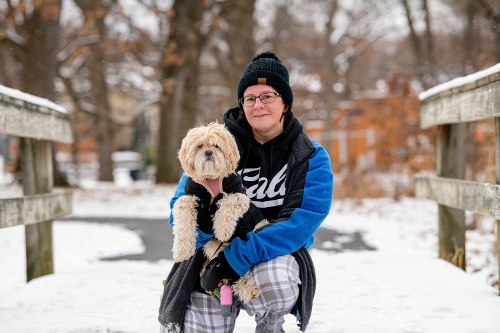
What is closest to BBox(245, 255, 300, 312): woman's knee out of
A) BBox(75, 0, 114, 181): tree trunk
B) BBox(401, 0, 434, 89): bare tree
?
BBox(401, 0, 434, 89): bare tree

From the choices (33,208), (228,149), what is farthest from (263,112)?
(33,208)

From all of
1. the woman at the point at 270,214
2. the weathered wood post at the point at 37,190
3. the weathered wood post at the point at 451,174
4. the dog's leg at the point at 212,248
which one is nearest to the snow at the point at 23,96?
the weathered wood post at the point at 37,190

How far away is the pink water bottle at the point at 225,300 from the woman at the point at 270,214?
0.19 feet

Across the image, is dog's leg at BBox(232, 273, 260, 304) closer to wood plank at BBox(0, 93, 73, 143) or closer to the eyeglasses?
the eyeglasses

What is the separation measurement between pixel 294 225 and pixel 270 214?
0.26 m

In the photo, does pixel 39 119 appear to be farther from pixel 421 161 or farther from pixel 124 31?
pixel 124 31

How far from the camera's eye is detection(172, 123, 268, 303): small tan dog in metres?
2.50

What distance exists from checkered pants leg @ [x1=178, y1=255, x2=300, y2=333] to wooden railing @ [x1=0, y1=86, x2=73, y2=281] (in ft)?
6.39

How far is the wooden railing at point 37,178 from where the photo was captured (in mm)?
4023

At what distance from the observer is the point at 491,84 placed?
11.2ft

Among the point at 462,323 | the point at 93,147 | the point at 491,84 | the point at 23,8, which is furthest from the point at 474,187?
the point at 93,147

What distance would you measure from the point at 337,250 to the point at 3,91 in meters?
4.08

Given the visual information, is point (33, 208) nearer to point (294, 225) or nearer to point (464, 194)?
point (294, 225)

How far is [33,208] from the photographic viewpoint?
422 cm
